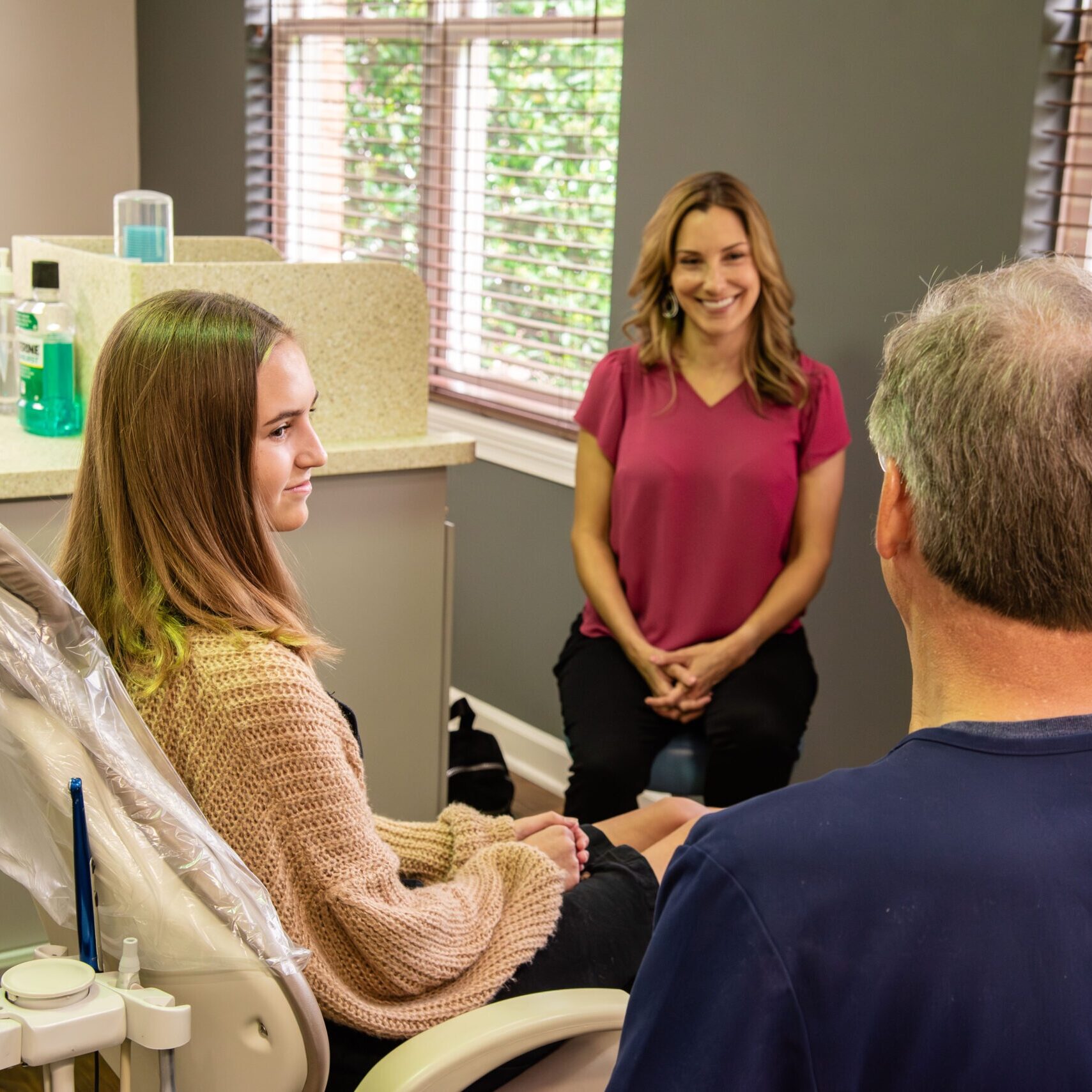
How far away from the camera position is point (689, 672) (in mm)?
2225

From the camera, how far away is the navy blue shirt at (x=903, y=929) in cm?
69

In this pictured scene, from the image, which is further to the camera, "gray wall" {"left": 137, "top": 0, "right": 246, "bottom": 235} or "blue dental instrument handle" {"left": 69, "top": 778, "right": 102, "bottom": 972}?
"gray wall" {"left": 137, "top": 0, "right": 246, "bottom": 235}

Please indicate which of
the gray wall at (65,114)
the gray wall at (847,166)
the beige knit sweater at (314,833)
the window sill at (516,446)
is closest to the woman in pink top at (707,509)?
the gray wall at (847,166)

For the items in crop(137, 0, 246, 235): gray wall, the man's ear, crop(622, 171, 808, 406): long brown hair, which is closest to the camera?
the man's ear

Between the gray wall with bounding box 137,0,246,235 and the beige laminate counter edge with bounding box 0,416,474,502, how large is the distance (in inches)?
90.5

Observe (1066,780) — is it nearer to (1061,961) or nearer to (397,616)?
(1061,961)

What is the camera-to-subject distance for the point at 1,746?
0.96 metres

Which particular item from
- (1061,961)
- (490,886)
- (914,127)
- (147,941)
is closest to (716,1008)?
(1061,961)

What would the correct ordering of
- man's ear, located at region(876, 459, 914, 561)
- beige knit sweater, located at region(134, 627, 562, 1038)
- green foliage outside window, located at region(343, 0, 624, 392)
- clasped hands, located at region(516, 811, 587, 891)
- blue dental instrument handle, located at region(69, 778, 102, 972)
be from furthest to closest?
green foliage outside window, located at region(343, 0, 624, 392) < clasped hands, located at region(516, 811, 587, 891) < beige knit sweater, located at region(134, 627, 562, 1038) < blue dental instrument handle, located at region(69, 778, 102, 972) < man's ear, located at region(876, 459, 914, 561)

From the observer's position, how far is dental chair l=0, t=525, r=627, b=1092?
0.95 m

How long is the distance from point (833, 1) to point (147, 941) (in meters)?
2.15

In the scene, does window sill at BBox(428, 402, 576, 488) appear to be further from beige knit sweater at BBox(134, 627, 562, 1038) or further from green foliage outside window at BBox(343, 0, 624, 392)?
beige knit sweater at BBox(134, 627, 562, 1038)

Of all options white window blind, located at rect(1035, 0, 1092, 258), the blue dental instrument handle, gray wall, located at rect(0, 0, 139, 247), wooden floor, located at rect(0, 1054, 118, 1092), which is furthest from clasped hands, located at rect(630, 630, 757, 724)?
gray wall, located at rect(0, 0, 139, 247)

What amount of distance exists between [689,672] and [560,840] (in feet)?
2.31
